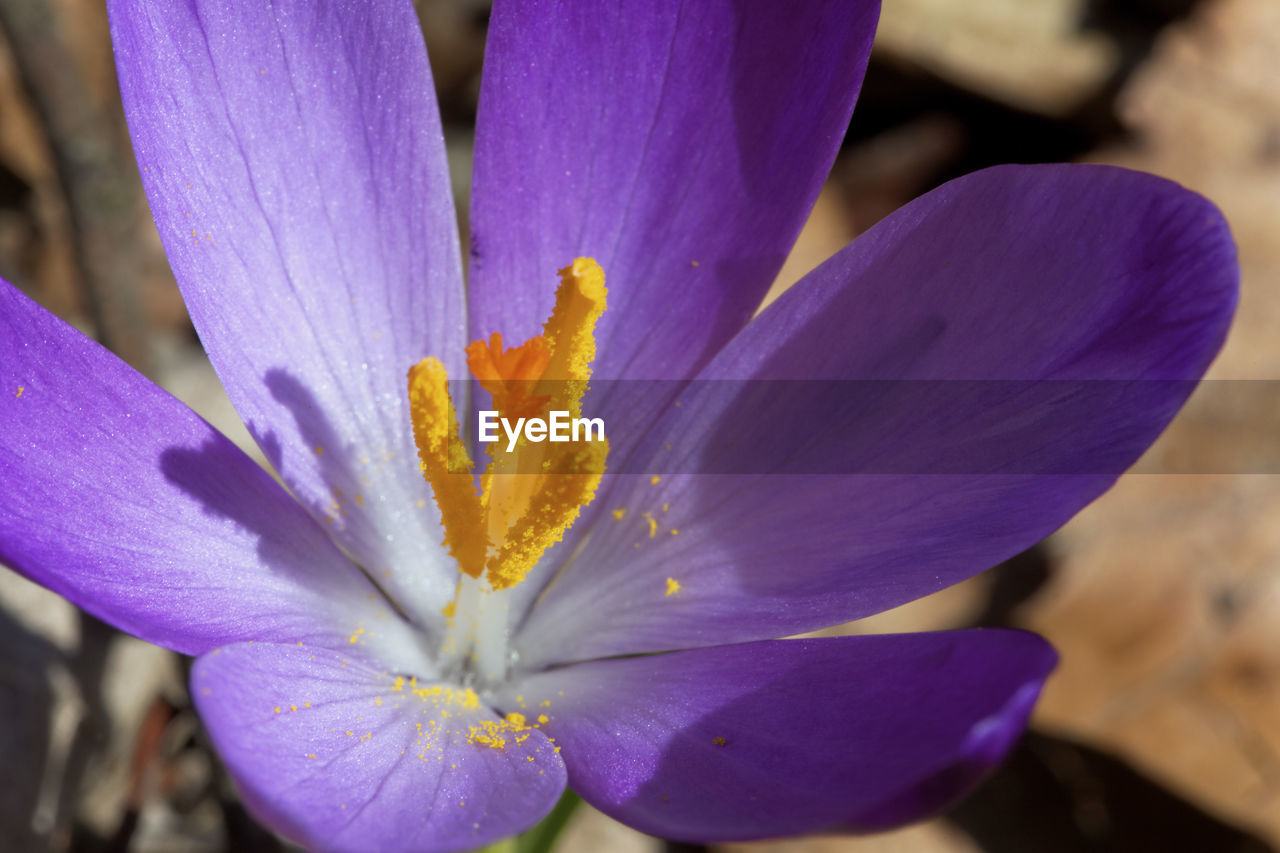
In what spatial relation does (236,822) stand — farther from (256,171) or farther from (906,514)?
(906,514)

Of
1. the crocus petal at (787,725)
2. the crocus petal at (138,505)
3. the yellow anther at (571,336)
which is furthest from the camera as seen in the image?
the yellow anther at (571,336)

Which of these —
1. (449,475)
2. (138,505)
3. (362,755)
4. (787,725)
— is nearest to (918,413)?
(787,725)

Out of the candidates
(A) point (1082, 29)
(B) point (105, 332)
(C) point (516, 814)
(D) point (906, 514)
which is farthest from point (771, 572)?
(A) point (1082, 29)

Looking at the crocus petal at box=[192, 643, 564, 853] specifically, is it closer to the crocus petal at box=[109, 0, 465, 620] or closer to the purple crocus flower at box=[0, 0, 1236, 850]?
the purple crocus flower at box=[0, 0, 1236, 850]

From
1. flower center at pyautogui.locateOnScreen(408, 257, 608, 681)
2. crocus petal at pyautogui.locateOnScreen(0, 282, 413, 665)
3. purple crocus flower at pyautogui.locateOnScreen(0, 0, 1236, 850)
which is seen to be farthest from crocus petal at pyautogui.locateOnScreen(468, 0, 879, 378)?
crocus petal at pyautogui.locateOnScreen(0, 282, 413, 665)

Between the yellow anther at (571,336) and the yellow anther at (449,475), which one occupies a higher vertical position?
the yellow anther at (571,336)

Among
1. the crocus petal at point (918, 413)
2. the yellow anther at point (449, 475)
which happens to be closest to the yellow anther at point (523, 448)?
the yellow anther at point (449, 475)

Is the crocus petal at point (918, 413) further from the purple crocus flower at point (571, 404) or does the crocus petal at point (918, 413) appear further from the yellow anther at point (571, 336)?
the yellow anther at point (571, 336)
